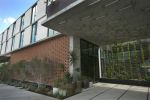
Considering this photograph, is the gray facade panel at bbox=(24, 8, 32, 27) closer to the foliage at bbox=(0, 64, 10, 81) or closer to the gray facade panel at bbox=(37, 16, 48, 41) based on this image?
the gray facade panel at bbox=(37, 16, 48, 41)

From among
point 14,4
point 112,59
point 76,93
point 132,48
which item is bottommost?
point 76,93

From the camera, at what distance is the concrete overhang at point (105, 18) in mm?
4750

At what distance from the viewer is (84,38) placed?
29.7 feet

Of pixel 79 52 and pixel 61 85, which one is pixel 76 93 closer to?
pixel 61 85

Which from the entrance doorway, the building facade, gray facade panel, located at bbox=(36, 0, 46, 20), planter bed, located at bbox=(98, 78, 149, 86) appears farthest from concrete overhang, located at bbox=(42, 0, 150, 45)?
gray facade panel, located at bbox=(36, 0, 46, 20)

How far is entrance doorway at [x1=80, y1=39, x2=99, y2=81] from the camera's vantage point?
9.29 meters

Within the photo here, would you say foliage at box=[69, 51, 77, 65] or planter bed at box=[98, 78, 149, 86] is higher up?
foliage at box=[69, 51, 77, 65]

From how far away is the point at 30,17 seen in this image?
14.3 m

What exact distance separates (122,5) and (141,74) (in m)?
6.00

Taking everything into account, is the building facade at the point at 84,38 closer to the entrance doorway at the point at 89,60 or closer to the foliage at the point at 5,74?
the entrance doorway at the point at 89,60

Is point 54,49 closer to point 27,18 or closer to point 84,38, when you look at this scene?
point 84,38

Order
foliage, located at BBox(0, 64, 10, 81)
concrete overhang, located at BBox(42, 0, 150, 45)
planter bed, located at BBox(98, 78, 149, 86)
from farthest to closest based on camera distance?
foliage, located at BBox(0, 64, 10, 81), planter bed, located at BBox(98, 78, 149, 86), concrete overhang, located at BBox(42, 0, 150, 45)

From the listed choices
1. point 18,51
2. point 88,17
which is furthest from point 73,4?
point 18,51

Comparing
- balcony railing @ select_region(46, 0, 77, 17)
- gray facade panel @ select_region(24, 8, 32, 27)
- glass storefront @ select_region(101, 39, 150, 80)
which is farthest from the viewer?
gray facade panel @ select_region(24, 8, 32, 27)
